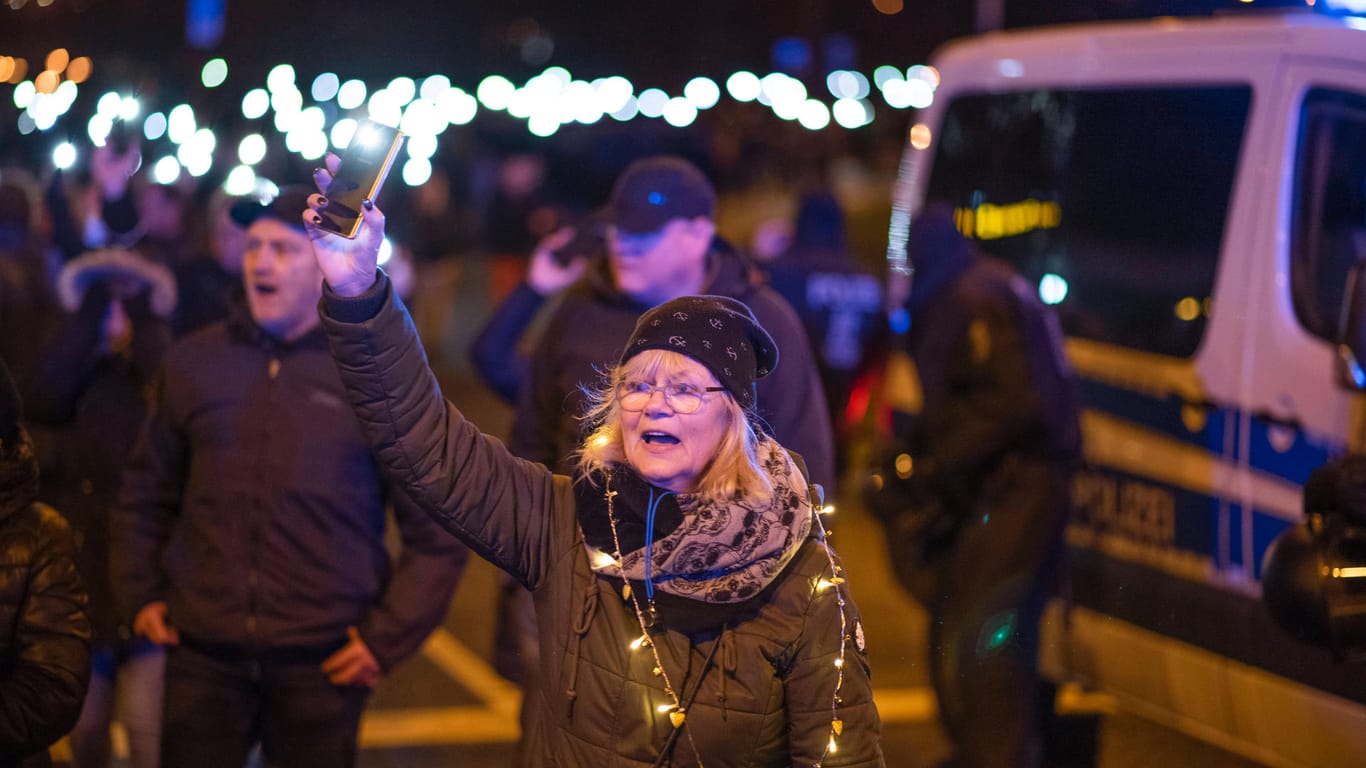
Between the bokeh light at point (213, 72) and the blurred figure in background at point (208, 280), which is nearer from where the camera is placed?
the blurred figure in background at point (208, 280)

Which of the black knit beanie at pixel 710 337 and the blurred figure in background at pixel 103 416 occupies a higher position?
the black knit beanie at pixel 710 337

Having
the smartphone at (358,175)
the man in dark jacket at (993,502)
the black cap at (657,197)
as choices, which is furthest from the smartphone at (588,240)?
the smartphone at (358,175)

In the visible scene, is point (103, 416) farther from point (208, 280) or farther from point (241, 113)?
point (241, 113)

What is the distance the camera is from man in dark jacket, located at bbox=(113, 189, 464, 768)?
157 inches

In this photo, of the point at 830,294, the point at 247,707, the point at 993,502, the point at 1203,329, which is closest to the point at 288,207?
the point at 247,707

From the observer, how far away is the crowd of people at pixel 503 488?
2730mm

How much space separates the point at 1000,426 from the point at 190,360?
2.85m

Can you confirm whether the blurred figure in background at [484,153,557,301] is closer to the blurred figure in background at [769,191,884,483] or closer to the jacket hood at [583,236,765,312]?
the blurred figure in background at [769,191,884,483]

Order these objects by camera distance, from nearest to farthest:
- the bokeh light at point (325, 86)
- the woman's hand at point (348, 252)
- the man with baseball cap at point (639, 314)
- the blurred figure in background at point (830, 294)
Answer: the woman's hand at point (348, 252) < the man with baseball cap at point (639, 314) < the bokeh light at point (325, 86) < the blurred figure in background at point (830, 294)

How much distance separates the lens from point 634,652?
2732 mm

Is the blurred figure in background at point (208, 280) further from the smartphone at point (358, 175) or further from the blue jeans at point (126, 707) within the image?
the smartphone at point (358, 175)

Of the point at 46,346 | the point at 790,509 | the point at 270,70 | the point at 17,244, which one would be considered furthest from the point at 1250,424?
the point at 17,244

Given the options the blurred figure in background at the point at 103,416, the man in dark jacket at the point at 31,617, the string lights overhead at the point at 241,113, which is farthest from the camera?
the string lights overhead at the point at 241,113

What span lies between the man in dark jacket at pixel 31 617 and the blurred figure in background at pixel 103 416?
1.59 metres
